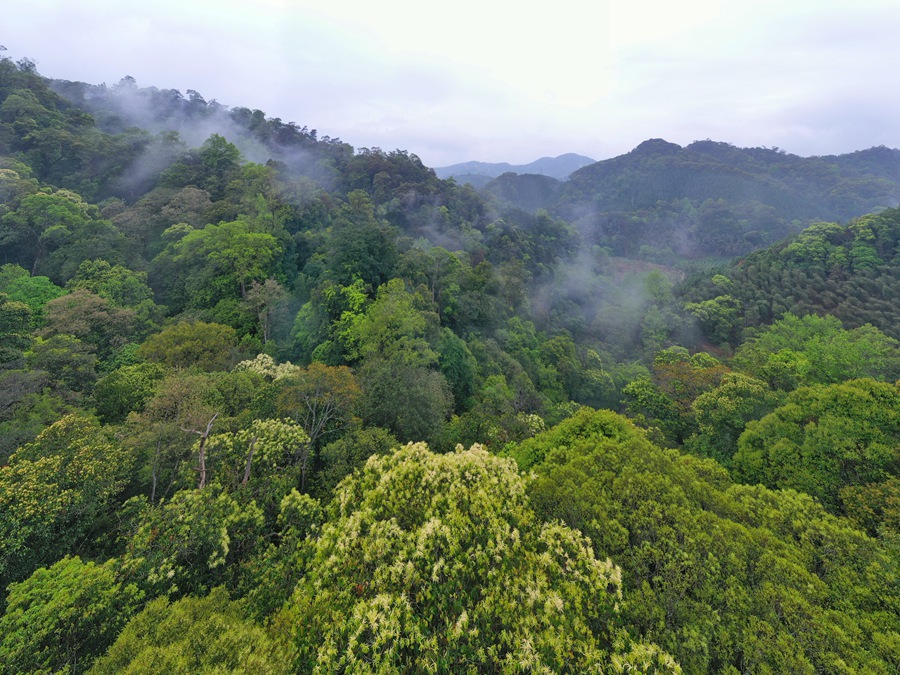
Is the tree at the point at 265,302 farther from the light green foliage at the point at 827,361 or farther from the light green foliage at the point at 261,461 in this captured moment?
the light green foliage at the point at 827,361

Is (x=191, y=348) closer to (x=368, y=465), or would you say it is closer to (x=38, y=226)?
(x=368, y=465)

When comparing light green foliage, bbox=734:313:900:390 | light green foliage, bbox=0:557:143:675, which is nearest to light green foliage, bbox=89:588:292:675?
light green foliage, bbox=0:557:143:675

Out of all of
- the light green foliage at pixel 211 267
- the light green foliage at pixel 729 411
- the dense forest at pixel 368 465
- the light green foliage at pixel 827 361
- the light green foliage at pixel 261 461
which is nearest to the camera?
the dense forest at pixel 368 465

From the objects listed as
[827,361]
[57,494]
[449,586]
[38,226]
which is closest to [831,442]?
[449,586]

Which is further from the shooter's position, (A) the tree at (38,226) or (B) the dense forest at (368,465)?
(A) the tree at (38,226)

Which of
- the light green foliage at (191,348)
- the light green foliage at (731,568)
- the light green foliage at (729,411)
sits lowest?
the light green foliage at (729,411)

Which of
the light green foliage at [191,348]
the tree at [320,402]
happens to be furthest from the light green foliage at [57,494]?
the light green foliage at [191,348]

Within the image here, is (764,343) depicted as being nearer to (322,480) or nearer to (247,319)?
(322,480)
